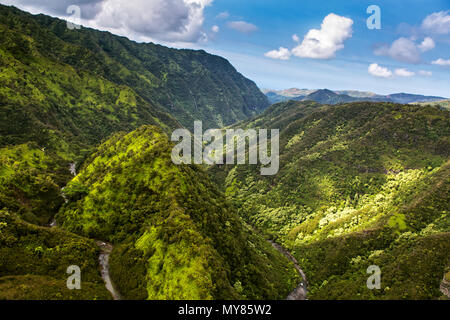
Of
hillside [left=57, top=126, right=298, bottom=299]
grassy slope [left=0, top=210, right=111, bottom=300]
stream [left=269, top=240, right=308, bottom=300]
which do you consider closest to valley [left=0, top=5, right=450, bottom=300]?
grassy slope [left=0, top=210, right=111, bottom=300]

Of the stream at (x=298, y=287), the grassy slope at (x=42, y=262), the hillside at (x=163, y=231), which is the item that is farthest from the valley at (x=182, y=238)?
the stream at (x=298, y=287)

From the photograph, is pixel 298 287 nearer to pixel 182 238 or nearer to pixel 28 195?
pixel 182 238

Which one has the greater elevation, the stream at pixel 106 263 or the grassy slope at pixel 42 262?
the grassy slope at pixel 42 262

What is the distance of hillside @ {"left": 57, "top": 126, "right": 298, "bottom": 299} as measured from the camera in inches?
2963

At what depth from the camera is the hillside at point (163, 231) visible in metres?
75.2

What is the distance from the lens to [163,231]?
8662 cm

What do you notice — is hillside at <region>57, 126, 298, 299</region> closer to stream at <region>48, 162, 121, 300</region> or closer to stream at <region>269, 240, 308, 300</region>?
stream at <region>48, 162, 121, 300</region>

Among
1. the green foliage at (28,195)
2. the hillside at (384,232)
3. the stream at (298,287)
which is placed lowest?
the stream at (298,287)

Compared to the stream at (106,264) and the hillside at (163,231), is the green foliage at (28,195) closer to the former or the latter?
the hillside at (163,231)

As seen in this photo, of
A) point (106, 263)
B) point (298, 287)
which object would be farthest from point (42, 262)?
point (298, 287)
